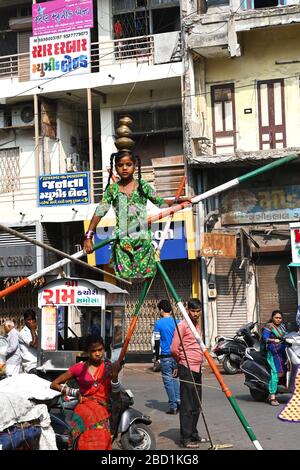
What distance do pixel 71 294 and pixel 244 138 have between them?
9349 millimetres

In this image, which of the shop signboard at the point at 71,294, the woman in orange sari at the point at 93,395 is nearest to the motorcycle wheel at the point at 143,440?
the woman in orange sari at the point at 93,395

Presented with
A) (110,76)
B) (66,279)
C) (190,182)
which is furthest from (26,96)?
(66,279)

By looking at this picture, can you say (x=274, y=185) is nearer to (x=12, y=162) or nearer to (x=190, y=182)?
(x=190, y=182)

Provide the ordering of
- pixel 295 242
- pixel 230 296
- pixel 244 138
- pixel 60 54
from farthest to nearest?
pixel 60 54
pixel 244 138
pixel 230 296
pixel 295 242

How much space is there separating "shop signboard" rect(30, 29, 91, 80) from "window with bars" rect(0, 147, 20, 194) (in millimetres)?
2474

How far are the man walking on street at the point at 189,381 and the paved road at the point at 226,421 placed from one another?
192 millimetres

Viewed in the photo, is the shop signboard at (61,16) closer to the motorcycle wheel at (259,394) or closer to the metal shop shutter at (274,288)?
the metal shop shutter at (274,288)

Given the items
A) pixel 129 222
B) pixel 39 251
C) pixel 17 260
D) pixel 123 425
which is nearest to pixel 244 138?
pixel 39 251

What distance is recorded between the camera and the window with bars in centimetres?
2158

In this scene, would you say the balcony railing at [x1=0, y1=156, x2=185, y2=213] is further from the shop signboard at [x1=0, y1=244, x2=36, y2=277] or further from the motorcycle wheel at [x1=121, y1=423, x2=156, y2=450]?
the motorcycle wheel at [x1=121, y1=423, x2=156, y2=450]

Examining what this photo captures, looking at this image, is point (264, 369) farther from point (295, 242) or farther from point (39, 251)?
point (39, 251)

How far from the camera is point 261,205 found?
763 inches

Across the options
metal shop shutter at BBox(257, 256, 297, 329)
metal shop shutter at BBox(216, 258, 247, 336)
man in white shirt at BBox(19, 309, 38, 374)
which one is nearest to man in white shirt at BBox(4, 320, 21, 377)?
man in white shirt at BBox(19, 309, 38, 374)
